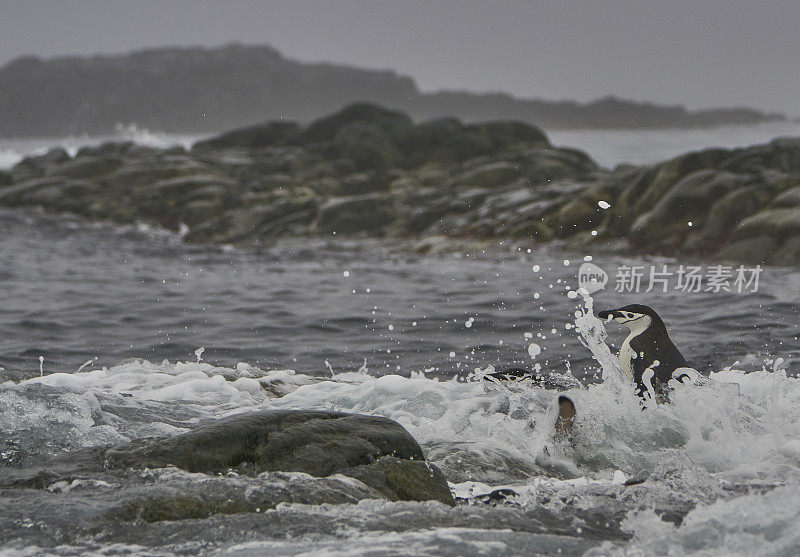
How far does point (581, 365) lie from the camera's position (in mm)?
9039

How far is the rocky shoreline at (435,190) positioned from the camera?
17703 millimetres

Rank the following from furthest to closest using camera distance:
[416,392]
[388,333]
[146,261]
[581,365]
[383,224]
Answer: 1. [383,224]
2. [146,261]
3. [388,333]
4. [581,365]
5. [416,392]

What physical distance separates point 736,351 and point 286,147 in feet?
109

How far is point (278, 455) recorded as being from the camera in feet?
16.5

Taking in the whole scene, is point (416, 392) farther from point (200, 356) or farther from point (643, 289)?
point (643, 289)

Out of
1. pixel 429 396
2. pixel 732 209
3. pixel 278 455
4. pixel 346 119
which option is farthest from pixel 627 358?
pixel 346 119

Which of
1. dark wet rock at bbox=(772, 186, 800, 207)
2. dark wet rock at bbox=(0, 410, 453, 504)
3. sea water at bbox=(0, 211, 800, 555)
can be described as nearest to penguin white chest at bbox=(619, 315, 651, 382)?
sea water at bbox=(0, 211, 800, 555)

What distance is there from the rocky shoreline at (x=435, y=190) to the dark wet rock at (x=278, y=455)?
12.3m

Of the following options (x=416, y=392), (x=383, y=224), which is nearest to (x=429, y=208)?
(x=383, y=224)

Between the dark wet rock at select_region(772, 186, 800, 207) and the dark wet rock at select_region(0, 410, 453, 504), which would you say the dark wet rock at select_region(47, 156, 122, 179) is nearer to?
the dark wet rock at select_region(772, 186, 800, 207)

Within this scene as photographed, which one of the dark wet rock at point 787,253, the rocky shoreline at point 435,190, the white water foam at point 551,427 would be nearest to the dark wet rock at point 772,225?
the rocky shoreline at point 435,190

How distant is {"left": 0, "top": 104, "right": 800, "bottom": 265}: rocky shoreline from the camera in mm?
17703

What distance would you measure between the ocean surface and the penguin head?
19.0 inches

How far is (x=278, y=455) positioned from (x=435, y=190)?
21.0 metres
